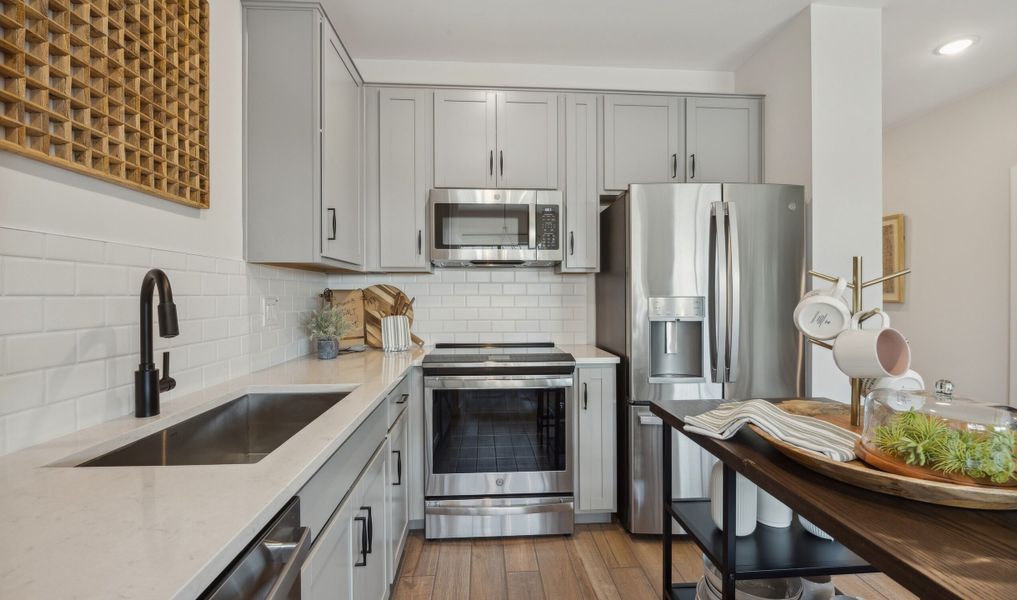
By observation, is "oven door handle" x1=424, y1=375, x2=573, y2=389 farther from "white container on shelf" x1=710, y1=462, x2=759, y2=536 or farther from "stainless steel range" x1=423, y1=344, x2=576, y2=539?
"white container on shelf" x1=710, y1=462, x2=759, y2=536

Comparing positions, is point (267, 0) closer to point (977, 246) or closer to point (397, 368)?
point (397, 368)

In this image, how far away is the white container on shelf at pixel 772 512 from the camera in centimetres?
130

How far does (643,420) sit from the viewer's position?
2359 millimetres

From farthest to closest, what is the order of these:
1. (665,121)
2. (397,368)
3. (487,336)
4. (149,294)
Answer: (487,336) < (665,121) < (397,368) < (149,294)

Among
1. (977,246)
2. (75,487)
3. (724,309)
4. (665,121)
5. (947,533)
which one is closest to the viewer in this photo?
(947,533)

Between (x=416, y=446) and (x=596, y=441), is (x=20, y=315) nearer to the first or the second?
(x=416, y=446)

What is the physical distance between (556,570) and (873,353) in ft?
5.44

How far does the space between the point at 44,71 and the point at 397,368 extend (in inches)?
54.8

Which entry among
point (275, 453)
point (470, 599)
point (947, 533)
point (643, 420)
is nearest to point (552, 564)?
point (470, 599)

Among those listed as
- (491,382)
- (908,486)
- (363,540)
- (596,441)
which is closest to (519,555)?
(596,441)

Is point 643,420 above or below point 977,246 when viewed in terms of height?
below

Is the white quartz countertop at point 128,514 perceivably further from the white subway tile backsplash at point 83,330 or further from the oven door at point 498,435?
the oven door at point 498,435

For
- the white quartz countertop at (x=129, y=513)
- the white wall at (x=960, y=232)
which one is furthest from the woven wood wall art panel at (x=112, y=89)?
the white wall at (x=960, y=232)

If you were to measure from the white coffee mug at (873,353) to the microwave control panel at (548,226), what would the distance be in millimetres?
1703
